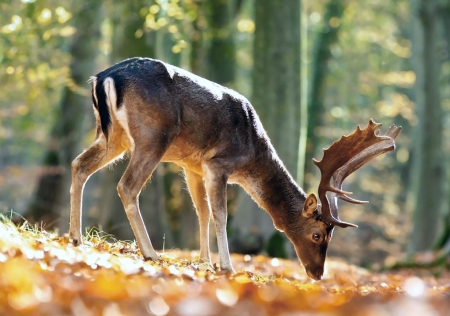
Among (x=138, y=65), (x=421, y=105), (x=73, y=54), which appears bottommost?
(x=421, y=105)

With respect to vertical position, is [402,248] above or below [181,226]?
below

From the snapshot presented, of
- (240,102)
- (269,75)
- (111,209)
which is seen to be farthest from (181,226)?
(240,102)

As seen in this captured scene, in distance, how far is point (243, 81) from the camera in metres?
34.5

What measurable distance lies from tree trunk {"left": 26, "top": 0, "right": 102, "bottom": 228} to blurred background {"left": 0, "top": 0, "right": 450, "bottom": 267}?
0.04 m

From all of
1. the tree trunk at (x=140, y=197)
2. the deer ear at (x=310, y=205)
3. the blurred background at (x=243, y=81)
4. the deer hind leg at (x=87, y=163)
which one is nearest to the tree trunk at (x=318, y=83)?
the blurred background at (x=243, y=81)

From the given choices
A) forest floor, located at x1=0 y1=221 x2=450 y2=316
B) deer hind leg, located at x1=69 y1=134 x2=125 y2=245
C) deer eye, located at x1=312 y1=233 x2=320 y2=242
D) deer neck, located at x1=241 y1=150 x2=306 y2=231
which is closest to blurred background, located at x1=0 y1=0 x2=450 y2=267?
deer hind leg, located at x1=69 y1=134 x2=125 y2=245

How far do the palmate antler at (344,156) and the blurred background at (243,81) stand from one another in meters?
2.71

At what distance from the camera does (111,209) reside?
16.9 m

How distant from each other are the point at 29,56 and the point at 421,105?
12521mm

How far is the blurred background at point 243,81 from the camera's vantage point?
1459 centimetres

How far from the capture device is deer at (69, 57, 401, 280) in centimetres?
779

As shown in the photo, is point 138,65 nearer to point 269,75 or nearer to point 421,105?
point 269,75

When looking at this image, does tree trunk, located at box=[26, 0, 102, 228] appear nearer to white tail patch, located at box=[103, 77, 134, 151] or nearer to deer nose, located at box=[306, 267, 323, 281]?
deer nose, located at box=[306, 267, 323, 281]

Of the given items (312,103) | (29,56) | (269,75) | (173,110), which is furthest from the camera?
(312,103)
